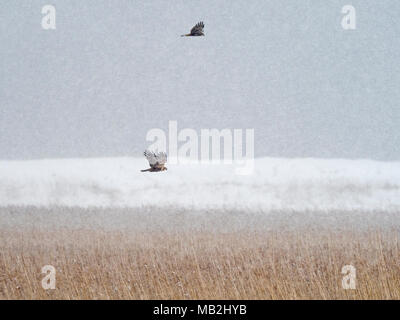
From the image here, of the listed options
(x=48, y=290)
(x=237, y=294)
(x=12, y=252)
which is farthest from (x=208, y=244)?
(x=12, y=252)

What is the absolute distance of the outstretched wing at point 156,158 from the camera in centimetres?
797

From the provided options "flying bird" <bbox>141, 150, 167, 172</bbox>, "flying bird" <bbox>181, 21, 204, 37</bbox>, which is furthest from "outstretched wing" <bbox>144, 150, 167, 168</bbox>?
"flying bird" <bbox>181, 21, 204, 37</bbox>

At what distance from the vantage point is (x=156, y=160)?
7.99m

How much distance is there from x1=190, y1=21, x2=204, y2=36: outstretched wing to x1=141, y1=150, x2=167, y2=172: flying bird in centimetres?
216

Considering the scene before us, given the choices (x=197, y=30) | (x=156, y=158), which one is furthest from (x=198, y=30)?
(x=156, y=158)

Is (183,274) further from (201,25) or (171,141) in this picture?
(201,25)

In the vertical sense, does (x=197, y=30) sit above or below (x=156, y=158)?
above

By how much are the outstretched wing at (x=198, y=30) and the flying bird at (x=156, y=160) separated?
2.16 metres

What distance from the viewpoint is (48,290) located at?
780 cm

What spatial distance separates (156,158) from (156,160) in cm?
4

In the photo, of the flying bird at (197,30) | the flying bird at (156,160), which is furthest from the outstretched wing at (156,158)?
the flying bird at (197,30)

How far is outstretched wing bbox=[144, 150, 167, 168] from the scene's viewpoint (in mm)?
7969

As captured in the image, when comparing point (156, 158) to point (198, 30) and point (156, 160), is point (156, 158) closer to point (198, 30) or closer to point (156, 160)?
point (156, 160)

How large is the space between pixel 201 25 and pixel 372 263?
5562 mm
